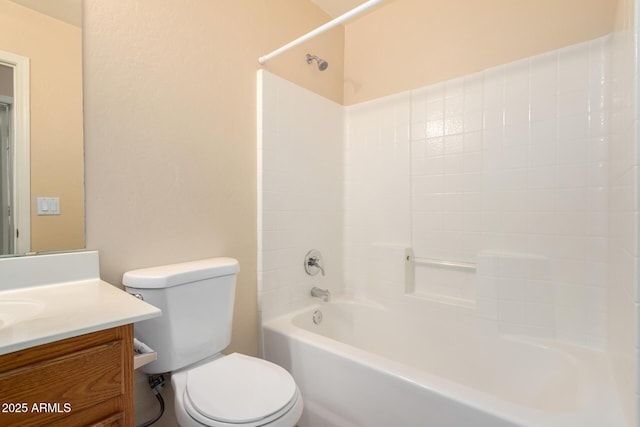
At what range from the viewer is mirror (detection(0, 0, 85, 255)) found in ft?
3.38

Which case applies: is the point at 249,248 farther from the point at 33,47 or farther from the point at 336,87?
the point at 336,87

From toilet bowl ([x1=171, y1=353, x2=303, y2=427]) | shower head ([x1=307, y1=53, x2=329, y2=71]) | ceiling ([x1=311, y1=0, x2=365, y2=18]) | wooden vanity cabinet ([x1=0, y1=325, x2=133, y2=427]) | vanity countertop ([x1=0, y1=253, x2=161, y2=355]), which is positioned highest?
ceiling ([x1=311, y1=0, x2=365, y2=18])

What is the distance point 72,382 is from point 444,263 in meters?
1.78

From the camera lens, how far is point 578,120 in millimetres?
1483

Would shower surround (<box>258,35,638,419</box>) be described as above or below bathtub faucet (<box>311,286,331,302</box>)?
above

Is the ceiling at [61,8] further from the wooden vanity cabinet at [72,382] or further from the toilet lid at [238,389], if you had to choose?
the toilet lid at [238,389]

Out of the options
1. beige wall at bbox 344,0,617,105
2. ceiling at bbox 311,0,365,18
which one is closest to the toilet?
beige wall at bbox 344,0,617,105

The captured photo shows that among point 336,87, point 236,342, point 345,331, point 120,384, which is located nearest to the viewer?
point 120,384

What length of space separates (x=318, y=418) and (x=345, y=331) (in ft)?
2.29

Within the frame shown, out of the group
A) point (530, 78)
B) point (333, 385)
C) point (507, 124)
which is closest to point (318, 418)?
point (333, 385)

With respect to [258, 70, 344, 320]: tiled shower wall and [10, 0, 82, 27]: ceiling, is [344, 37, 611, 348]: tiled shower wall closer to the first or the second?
[258, 70, 344, 320]: tiled shower wall

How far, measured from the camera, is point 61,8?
1093mm

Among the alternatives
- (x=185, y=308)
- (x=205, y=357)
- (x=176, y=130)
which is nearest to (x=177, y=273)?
(x=185, y=308)

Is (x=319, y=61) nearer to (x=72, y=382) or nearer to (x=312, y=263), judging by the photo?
(x=312, y=263)
